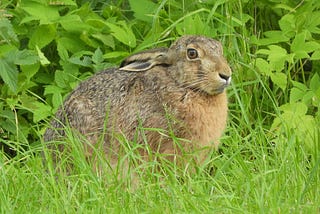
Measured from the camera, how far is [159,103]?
518cm

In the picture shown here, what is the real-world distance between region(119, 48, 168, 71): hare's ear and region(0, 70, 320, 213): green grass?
25.1 inches

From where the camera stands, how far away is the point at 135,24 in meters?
6.55

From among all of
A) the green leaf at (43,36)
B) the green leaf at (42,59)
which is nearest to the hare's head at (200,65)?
the green leaf at (42,59)

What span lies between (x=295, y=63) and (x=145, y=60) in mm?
1381

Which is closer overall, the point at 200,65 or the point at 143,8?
the point at 200,65

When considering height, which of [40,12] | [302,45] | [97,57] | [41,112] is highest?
[40,12]

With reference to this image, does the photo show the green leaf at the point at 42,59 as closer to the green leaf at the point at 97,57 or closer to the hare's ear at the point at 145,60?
the green leaf at the point at 97,57

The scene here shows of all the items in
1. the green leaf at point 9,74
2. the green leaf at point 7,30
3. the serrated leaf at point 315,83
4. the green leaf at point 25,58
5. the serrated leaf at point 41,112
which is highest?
the green leaf at point 7,30

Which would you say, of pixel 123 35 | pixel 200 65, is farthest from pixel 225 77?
pixel 123 35

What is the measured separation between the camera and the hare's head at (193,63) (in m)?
5.06

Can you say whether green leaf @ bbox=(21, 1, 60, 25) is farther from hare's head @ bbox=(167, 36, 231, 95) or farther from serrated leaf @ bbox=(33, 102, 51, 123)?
hare's head @ bbox=(167, 36, 231, 95)

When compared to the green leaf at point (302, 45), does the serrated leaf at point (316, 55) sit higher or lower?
lower

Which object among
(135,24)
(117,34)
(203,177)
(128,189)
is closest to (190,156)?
(203,177)

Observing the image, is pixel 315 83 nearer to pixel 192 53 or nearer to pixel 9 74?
pixel 192 53
